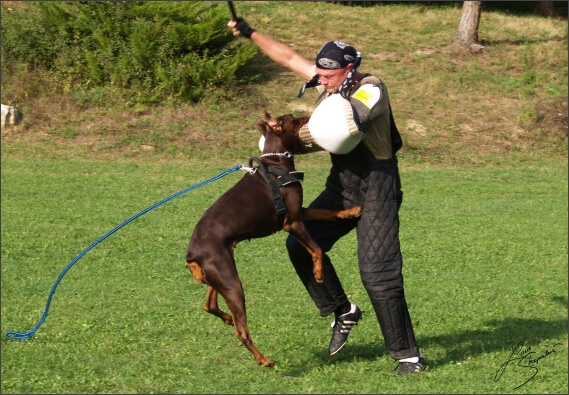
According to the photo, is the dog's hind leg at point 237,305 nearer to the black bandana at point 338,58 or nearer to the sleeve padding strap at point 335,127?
the sleeve padding strap at point 335,127

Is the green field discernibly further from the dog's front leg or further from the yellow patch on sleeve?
the yellow patch on sleeve

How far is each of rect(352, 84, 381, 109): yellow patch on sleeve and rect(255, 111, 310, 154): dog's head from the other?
18.8 inches

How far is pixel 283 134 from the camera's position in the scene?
5039 millimetres

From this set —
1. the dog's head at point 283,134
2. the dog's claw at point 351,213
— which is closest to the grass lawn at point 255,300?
the dog's claw at point 351,213

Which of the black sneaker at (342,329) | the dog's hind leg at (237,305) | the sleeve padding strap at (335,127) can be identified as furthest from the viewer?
the black sneaker at (342,329)

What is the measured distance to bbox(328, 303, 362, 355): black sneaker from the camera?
5.39m

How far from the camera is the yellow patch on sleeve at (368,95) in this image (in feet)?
15.1

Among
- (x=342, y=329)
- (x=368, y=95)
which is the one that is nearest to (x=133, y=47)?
(x=342, y=329)

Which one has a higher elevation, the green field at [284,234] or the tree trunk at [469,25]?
the tree trunk at [469,25]

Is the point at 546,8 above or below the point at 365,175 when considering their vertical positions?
above

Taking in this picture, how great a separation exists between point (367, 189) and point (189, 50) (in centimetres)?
1115

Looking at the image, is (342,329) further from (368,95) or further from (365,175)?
(368,95)

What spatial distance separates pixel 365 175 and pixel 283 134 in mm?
568

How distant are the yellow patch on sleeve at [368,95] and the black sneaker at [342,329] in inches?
62.1
